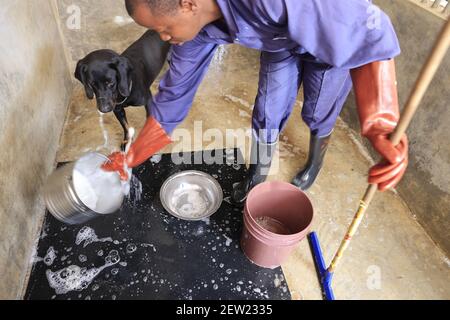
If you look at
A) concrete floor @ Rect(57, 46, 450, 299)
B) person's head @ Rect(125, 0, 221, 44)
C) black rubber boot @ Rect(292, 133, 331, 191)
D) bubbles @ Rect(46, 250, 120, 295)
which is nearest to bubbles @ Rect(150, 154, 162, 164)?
concrete floor @ Rect(57, 46, 450, 299)

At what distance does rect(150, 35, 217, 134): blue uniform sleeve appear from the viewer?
51.0 inches

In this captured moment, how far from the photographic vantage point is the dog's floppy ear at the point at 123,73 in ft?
5.27

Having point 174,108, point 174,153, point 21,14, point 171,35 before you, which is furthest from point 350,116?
point 21,14

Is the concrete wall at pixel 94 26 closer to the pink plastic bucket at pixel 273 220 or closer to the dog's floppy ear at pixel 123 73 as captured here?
the dog's floppy ear at pixel 123 73

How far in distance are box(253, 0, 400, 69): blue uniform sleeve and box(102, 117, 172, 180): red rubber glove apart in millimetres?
664

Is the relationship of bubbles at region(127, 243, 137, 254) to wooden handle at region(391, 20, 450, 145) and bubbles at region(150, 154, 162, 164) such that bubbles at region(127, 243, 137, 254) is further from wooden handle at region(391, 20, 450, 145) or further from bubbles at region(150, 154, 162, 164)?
wooden handle at region(391, 20, 450, 145)

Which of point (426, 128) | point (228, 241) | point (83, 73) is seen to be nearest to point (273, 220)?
point (228, 241)

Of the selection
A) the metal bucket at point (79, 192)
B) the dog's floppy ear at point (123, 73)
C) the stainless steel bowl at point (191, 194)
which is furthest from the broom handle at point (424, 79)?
the dog's floppy ear at point (123, 73)

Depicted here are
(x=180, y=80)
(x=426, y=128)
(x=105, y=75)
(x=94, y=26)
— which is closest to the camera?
(x=180, y=80)

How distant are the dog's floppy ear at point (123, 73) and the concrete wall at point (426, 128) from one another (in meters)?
1.32

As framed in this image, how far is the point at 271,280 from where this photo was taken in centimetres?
152

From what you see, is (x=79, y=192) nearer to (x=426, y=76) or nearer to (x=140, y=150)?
(x=140, y=150)

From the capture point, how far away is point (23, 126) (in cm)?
154

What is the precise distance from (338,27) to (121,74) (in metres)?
1.01
